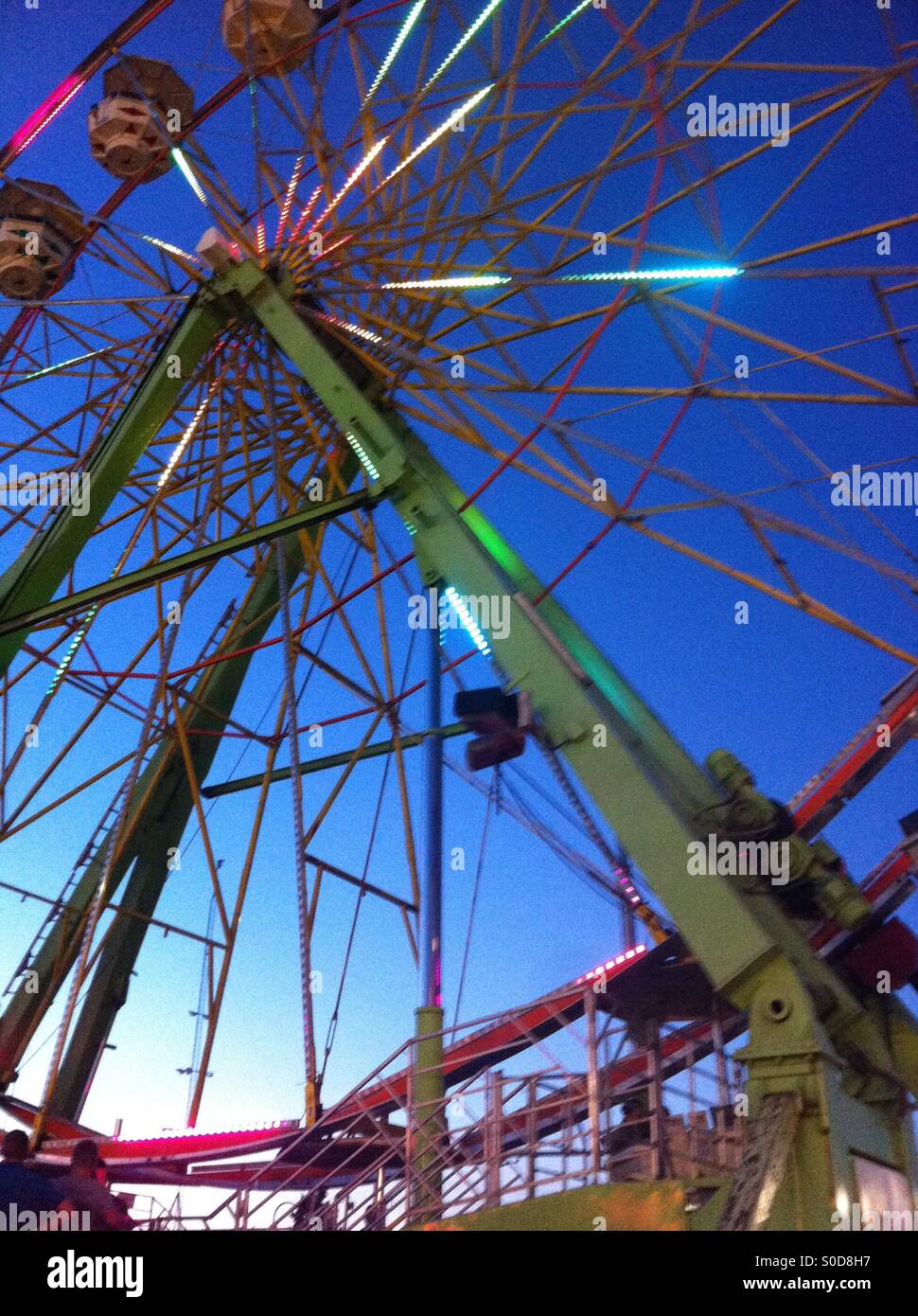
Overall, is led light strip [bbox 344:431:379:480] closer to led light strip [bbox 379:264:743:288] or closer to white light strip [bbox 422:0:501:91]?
led light strip [bbox 379:264:743:288]

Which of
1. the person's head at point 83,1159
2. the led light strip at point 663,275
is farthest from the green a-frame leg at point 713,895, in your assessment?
the person's head at point 83,1159

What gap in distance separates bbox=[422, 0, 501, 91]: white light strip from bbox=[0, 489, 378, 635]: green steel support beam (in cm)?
518

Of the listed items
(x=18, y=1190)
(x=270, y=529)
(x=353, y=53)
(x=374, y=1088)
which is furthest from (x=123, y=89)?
(x=18, y=1190)

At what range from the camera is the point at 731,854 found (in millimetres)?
8969

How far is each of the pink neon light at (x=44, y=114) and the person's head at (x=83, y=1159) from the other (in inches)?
586

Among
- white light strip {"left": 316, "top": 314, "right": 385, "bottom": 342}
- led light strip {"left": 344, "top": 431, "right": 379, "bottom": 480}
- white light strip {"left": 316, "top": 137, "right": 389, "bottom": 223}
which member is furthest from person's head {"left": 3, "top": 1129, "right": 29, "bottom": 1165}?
white light strip {"left": 316, "top": 137, "right": 389, "bottom": 223}

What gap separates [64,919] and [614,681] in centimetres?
1144

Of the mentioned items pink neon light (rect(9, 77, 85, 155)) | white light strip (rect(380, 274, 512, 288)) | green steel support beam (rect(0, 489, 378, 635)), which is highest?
pink neon light (rect(9, 77, 85, 155))

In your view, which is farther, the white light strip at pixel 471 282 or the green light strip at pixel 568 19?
the green light strip at pixel 568 19

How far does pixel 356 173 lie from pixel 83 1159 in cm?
1132

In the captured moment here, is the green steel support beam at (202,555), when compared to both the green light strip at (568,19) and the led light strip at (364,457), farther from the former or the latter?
the green light strip at (568,19)

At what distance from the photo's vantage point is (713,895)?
330 inches

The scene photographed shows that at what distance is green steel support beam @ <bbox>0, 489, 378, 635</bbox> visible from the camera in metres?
12.1

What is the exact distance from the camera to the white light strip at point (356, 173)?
14562 mm
